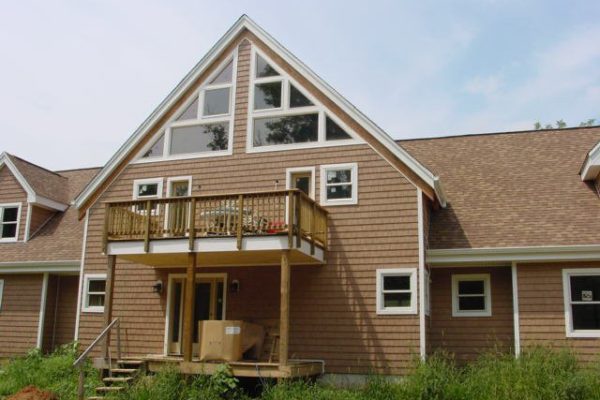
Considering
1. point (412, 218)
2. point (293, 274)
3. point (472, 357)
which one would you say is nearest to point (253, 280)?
point (293, 274)

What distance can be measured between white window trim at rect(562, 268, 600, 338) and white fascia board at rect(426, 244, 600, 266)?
0.31 metres

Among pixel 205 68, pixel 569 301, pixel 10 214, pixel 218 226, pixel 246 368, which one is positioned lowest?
pixel 246 368

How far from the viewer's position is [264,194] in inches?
561

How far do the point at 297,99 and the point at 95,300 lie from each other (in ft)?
26.3

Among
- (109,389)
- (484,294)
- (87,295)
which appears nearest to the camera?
(109,389)

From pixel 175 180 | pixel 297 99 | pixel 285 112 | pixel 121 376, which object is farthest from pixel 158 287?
pixel 297 99

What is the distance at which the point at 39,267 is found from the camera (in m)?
19.8

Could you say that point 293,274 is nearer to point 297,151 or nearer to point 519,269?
point 297,151

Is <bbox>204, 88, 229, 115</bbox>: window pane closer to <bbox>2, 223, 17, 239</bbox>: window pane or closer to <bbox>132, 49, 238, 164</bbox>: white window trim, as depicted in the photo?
<bbox>132, 49, 238, 164</bbox>: white window trim

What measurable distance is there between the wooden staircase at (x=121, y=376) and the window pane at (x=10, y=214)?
9.15 meters

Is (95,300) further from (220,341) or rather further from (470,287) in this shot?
(470,287)

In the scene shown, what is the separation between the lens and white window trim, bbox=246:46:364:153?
1697 centimetres

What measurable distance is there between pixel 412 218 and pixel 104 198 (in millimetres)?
8872

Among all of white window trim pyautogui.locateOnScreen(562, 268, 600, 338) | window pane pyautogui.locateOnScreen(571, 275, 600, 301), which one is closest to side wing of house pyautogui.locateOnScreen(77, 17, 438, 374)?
white window trim pyautogui.locateOnScreen(562, 268, 600, 338)
